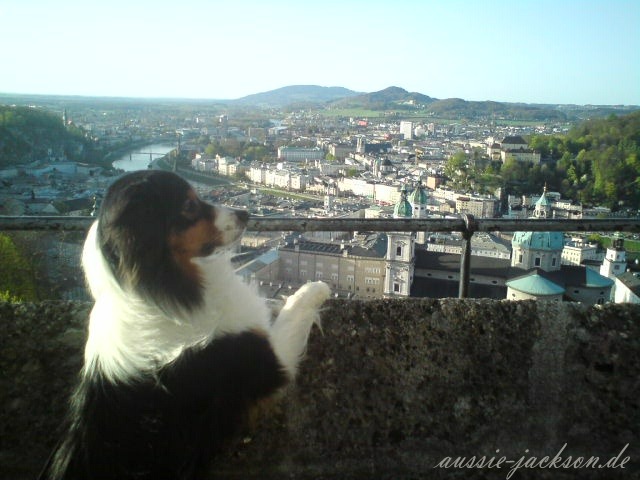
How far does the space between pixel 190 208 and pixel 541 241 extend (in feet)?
74.3

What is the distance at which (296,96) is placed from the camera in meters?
168

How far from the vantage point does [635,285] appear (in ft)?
19.2

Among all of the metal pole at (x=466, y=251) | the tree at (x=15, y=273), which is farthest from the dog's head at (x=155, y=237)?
the tree at (x=15, y=273)

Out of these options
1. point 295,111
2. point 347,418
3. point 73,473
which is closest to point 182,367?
point 73,473

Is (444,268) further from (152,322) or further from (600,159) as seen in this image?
(600,159)

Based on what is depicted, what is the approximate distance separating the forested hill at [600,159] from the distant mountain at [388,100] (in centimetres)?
7538

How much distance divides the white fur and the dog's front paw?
0.27m

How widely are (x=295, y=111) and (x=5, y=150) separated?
122 metres

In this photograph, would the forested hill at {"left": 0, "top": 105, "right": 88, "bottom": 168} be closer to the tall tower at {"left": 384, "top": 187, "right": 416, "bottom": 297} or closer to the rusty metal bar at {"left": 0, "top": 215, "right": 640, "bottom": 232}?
the tall tower at {"left": 384, "top": 187, "right": 416, "bottom": 297}

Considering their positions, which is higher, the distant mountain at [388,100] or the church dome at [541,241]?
the distant mountain at [388,100]

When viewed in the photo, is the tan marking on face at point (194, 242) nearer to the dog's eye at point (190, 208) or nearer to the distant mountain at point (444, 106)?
the dog's eye at point (190, 208)

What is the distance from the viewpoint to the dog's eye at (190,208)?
88.0 inches

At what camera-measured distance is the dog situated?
1843 mm

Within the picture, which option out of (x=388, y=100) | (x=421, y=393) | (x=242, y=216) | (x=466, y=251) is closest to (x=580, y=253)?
(x=466, y=251)
